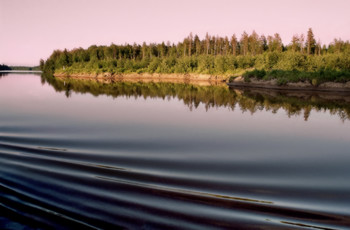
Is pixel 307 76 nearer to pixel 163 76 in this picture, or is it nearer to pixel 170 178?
pixel 170 178

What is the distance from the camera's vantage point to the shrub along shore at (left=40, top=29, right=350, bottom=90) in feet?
150

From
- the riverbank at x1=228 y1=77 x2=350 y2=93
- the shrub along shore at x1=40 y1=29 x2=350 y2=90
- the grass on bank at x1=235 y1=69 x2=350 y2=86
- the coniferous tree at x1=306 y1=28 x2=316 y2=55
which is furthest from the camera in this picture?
the coniferous tree at x1=306 y1=28 x2=316 y2=55

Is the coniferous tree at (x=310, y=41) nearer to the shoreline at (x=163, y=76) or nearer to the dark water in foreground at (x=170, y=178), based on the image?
the shoreline at (x=163, y=76)

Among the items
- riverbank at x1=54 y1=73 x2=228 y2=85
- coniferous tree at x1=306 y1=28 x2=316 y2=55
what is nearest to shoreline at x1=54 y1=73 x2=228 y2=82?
riverbank at x1=54 y1=73 x2=228 y2=85

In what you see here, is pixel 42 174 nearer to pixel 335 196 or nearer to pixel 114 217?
pixel 114 217

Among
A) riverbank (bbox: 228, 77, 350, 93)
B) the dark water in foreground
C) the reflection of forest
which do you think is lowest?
the dark water in foreground

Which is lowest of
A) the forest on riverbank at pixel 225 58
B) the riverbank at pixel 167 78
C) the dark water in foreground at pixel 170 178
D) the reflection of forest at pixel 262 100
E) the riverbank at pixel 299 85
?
the dark water in foreground at pixel 170 178

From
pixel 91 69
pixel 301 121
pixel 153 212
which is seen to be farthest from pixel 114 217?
pixel 91 69

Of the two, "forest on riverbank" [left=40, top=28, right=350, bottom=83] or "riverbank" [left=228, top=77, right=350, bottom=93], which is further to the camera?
"forest on riverbank" [left=40, top=28, right=350, bottom=83]

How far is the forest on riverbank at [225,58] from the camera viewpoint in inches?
1964

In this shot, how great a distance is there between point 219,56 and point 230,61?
25.7ft

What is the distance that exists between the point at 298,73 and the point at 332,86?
7401 millimetres

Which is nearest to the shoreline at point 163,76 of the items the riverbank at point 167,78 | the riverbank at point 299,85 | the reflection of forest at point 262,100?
the riverbank at point 167,78

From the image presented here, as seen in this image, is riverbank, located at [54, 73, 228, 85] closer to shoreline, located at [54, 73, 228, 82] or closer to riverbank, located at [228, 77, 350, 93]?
shoreline, located at [54, 73, 228, 82]
